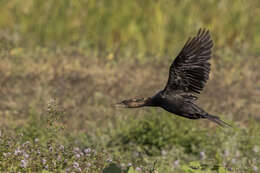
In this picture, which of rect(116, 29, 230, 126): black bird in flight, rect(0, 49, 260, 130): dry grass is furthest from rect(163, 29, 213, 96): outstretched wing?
rect(0, 49, 260, 130): dry grass

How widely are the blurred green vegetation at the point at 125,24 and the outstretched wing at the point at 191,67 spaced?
4658mm

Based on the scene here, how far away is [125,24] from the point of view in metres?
10.4

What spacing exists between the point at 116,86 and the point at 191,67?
3.46 metres

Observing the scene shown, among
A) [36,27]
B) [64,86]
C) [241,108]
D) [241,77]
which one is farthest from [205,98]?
[36,27]

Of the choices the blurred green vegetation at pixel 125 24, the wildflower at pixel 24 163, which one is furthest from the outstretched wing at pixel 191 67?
the blurred green vegetation at pixel 125 24

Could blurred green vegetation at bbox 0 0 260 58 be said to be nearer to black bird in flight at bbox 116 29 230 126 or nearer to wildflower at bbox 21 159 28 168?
black bird in flight at bbox 116 29 230 126

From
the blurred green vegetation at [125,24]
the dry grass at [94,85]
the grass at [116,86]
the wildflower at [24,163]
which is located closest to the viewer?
the wildflower at [24,163]

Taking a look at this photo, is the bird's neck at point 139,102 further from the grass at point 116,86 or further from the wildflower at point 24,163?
the wildflower at point 24,163

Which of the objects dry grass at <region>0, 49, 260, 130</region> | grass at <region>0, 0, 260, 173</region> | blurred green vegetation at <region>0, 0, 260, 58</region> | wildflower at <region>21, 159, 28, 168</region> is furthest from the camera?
blurred green vegetation at <region>0, 0, 260, 58</region>

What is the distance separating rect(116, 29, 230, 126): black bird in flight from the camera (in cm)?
520

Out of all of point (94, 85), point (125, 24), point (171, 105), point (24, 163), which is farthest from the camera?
point (125, 24)

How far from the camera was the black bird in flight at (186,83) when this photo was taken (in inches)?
205

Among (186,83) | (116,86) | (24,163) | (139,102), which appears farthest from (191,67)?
(116,86)

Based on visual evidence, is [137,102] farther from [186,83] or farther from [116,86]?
[116,86]
